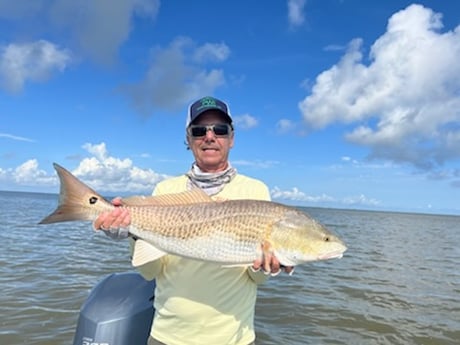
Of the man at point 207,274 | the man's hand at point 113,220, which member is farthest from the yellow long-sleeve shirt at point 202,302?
the man's hand at point 113,220

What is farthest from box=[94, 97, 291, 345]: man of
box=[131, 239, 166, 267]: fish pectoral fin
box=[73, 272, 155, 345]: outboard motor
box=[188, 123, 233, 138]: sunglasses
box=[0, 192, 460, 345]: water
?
box=[0, 192, 460, 345]: water

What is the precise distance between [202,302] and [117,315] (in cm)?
178

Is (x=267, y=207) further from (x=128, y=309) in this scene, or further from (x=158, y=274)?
(x=128, y=309)

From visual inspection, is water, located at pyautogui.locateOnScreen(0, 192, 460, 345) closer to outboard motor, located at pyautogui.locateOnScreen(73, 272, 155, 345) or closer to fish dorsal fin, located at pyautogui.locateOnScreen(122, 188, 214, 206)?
outboard motor, located at pyautogui.locateOnScreen(73, 272, 155, 345)

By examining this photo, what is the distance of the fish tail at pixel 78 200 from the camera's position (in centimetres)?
391

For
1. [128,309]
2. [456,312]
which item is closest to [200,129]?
Result: [128,309]

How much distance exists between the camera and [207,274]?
3654 mm

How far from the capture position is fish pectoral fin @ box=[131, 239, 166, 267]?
3.71 m

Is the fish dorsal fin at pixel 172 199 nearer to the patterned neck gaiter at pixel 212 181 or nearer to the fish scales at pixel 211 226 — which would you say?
the fish scales at pixel 211 226

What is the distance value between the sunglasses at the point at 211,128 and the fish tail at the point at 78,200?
1091 mm

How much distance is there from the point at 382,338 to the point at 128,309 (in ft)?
23.9

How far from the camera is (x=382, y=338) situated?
387 inches

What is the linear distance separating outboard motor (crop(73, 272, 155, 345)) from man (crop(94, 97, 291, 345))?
1153mm

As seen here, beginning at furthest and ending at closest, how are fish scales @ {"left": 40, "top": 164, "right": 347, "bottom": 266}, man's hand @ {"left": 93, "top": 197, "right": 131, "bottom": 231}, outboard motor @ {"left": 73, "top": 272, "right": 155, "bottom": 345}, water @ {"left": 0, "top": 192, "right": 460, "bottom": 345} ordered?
water @ {"left": 0, "top": 192, "right": 460, "bottom": 345}
outboard motor @ {"left": 73, "top": 272, "right": 155, "bottom": 345}
man's hand @ {"left": 93, "top": 197, "right": 131, "bottom": 231}
fish scales @ {"left": 40, "top": 164, "right": 347, "bottom": 266}
